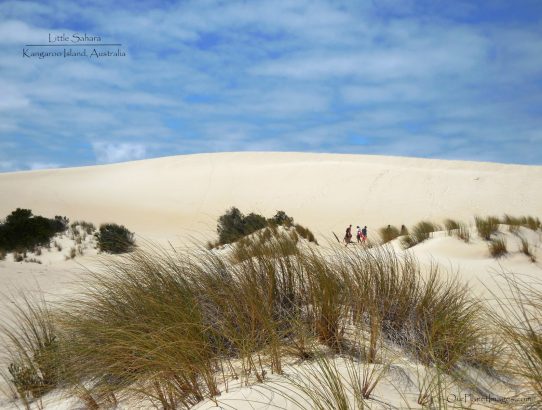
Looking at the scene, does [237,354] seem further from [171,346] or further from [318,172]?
[318,172]

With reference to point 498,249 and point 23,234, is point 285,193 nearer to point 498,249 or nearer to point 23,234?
point 23,234

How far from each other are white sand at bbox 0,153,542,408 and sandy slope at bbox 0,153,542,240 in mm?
70

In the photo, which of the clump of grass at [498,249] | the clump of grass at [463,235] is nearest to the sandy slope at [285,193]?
the clump of grass at [463,235]

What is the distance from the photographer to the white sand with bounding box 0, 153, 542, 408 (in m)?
32.1

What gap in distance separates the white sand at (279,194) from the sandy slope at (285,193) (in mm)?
70

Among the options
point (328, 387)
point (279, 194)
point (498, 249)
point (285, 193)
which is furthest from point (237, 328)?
point (285, 193)

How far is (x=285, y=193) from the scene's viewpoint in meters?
40.7

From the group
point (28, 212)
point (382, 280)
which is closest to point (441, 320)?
point (382, 280)

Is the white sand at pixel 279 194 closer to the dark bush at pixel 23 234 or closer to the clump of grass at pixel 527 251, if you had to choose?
the dark bush at pixel 23 234

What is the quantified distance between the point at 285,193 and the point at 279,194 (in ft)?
1.61

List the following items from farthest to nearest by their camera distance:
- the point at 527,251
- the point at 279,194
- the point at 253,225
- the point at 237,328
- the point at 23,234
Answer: the point at 279,194
the point at 23,234
the point at 527,251
the point at 253,225
the point at 237,328

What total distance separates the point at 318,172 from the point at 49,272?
3513 centimetres

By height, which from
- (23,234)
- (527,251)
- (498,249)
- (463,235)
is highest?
(23,234)

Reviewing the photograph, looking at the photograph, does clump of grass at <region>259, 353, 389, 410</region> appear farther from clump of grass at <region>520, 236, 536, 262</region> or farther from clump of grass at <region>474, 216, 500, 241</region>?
clump of grass at <region>474, 216, 500, 241</region>
